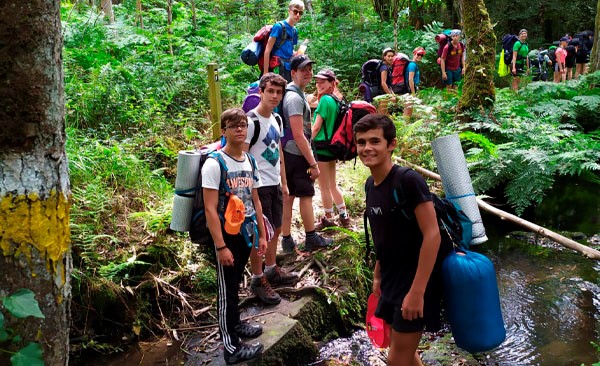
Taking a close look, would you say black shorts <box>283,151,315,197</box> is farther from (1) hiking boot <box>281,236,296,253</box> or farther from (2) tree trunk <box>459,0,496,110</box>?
(2) tree trunk <box>459,0,496,110</box>

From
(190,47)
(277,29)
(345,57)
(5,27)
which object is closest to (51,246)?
(5,27)

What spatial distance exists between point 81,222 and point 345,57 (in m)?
10.2

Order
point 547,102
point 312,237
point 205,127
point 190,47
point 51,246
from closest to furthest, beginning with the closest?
point 51,246 < point 312,237 < point 205,127 < point 190,47 < point 547,102

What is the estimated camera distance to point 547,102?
35.0 feet

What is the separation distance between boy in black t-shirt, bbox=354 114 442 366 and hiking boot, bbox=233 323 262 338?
1.35m

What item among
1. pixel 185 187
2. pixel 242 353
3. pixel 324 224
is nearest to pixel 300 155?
pixel 324 224

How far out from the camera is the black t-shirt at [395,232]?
9.13ft

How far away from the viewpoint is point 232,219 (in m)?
3.51

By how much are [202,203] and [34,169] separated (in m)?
1.80

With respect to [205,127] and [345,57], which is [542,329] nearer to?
[205,127]

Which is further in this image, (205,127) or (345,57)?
(345,57)

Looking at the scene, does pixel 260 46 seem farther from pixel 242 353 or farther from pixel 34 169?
pixel 34 169

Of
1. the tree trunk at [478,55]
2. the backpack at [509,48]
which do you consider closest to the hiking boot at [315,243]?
the tree trunk at [478,55]

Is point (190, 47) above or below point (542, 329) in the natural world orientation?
above
